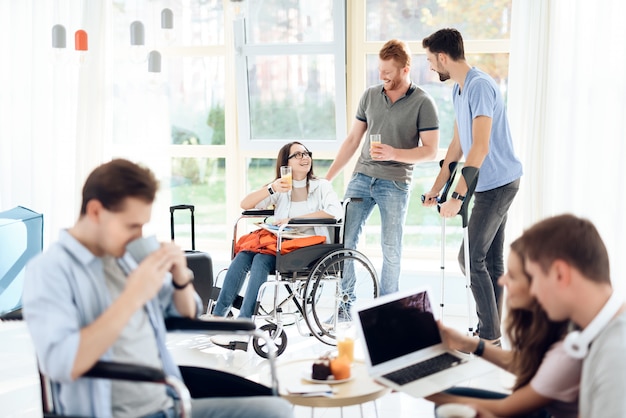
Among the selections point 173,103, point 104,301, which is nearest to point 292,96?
point 173,103

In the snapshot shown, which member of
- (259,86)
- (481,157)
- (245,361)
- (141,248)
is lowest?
(245,361)

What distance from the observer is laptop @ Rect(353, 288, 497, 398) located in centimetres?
220

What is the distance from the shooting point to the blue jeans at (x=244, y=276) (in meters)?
3.94

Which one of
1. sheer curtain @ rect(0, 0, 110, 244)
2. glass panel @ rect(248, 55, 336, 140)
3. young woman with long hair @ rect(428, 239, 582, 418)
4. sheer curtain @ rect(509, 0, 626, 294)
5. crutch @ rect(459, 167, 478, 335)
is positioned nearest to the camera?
young woman with long hair @ rect(428, 239, 582, 418)

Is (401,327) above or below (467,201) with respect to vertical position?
below

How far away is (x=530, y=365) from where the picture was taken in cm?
198

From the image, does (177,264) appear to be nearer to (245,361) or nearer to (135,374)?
(135,374)

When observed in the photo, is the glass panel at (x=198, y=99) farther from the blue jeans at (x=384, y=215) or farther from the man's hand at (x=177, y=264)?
the man's hand at (x=177, y=264)

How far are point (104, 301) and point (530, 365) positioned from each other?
3.45ft

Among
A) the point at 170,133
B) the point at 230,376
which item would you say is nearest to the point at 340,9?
the point at 170,133

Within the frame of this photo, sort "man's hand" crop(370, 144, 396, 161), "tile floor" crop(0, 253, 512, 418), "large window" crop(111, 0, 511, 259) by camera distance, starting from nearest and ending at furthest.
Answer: "tile floor" crop(0, 253, 512, 418)
"man's hand" crop(370, 144, 396, 161)
"large window" crop(111, 0, 511, 259)

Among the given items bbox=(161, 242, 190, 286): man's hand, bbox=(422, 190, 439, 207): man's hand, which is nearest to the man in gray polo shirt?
bbox=(422, 190, 439, 207): man's hand

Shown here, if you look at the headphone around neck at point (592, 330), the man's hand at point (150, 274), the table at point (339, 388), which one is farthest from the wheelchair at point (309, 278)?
the headphone around neck at point (592, 330)

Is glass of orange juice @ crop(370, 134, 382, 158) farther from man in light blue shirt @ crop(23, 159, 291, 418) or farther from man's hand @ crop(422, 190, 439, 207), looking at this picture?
man in light blue shirt @ crop(23, 159, 291, 418)
